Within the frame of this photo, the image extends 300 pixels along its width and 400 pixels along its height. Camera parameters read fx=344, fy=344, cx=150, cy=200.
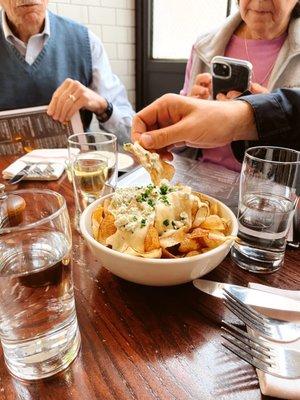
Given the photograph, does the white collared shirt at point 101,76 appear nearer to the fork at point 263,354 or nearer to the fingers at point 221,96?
the fingers at point 221,96

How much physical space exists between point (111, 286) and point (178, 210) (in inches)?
5.8

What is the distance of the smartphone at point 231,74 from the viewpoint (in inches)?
39.4

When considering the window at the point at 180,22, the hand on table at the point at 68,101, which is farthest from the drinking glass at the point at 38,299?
the window at the point at 180,22

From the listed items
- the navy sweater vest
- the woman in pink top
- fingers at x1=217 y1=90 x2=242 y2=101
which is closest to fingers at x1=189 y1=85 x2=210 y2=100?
the woman in pink top

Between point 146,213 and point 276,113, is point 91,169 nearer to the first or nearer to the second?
point 146,213

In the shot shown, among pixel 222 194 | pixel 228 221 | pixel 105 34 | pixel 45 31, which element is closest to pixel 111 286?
pixel 228 221

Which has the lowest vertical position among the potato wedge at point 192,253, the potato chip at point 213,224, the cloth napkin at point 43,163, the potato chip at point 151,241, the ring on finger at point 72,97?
the cloth napkin at point 43,163

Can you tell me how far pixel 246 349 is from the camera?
38cm

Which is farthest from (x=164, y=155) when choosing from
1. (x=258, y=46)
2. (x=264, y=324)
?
(x=258, y=46)

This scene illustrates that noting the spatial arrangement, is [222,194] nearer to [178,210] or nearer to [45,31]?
[178,210]

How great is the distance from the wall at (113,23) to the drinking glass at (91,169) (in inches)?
72.4

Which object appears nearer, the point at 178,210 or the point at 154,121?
the point at 178,210

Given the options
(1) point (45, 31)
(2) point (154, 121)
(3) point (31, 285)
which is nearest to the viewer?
(3) point (31, 285)

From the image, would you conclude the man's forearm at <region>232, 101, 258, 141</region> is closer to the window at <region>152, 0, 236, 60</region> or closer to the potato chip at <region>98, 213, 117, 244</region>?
the potato chip at <region>98, 213, 117, 244</region>
